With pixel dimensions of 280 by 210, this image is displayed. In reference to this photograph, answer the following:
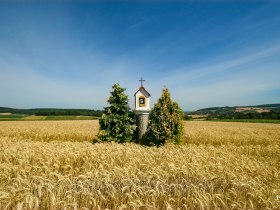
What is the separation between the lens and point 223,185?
531cm

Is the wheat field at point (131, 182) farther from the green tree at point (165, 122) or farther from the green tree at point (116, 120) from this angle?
the green tree at point (116, 120)

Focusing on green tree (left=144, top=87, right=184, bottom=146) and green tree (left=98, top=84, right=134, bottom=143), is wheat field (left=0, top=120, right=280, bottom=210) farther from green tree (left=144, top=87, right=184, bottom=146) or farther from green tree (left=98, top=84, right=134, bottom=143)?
green tree (left=98, top=84, right=134, bottom=143)

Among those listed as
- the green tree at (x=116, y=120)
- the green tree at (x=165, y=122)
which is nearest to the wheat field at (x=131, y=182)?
the green tree at (x=165, y=122)

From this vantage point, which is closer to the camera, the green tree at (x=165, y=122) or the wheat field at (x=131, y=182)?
the wheat field at (x=131, y=182)

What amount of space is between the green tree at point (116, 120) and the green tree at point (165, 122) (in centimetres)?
179

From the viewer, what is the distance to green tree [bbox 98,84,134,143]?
46.8ft

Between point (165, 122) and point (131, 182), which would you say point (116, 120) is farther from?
point (131, 182)

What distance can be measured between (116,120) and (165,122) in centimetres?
330

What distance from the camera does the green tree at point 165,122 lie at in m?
13.1

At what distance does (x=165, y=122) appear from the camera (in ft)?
42.9

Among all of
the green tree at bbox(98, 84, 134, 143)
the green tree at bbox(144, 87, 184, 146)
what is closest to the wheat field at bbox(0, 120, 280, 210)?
the green tree at bbox(144, 87, 184, 146)

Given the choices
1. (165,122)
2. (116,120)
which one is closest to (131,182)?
(165,122)

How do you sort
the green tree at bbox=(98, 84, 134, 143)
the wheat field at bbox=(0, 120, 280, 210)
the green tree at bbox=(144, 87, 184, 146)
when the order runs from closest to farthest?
the wheat field at bbox=(0, 120, 280, 210), the green tree at bbox=(144, 87, 184, 146), the green tree at bbox=(98, 84, 134, 143)

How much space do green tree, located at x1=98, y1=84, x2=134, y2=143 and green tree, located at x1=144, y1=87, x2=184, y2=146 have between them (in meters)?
1.79
